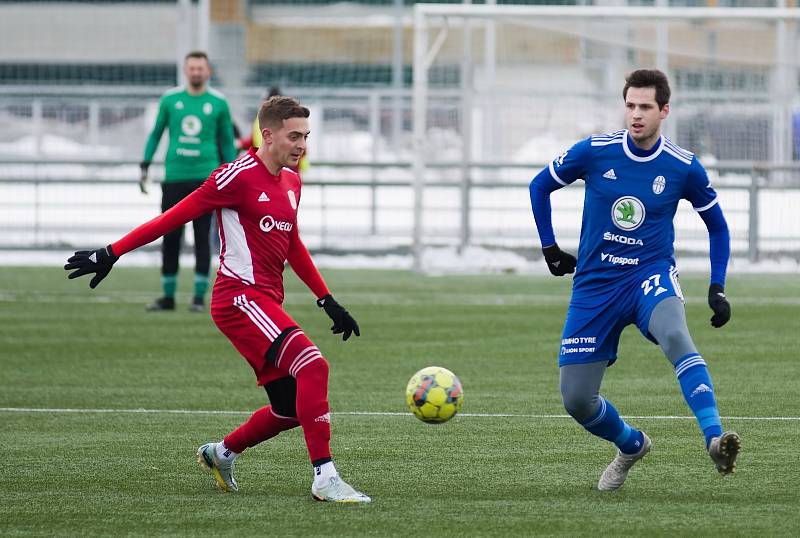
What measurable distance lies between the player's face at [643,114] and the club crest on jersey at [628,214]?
272 millimetres

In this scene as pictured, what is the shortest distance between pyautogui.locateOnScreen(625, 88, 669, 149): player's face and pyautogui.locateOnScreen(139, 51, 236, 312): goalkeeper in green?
788 cm

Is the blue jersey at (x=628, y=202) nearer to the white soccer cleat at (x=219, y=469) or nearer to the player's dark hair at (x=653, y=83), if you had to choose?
the player's dark hair at (x=653, y=83)

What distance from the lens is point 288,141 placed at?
6.61 m

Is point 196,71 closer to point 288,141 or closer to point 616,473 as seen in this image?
point 288,141

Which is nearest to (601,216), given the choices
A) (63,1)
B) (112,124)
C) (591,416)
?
(591,416)

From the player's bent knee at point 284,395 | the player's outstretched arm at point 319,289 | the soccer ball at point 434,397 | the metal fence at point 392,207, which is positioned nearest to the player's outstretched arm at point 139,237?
the player's outstretched arm at point 319,289

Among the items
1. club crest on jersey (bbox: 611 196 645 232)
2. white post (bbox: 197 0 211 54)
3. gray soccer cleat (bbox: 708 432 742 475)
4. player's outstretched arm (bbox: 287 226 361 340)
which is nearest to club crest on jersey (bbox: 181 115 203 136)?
player's outstretched arm (bbox: 287 226 361 340)

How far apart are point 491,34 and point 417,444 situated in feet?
42.5

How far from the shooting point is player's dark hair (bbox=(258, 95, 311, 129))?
6.62m

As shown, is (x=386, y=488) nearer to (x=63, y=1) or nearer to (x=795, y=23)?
(x=795, y=23)

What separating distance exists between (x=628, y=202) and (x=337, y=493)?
1.84 metres

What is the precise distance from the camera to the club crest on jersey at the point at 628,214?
262 inches

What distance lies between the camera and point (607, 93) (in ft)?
65.3

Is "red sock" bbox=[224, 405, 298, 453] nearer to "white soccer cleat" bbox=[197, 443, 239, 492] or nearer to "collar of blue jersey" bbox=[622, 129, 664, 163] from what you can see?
"white soccer cleat" bbox=[197, 443, 239, 492]
